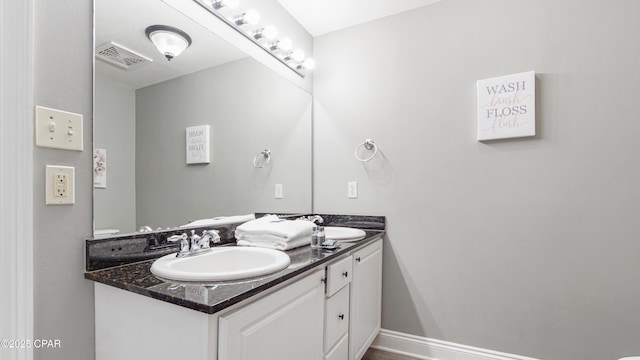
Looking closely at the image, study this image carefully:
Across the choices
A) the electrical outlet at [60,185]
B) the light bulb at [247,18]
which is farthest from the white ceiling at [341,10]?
A: the electrical outlet at [60,185]

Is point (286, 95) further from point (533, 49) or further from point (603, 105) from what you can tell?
point (603, 105)

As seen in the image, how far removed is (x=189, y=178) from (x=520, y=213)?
69.8 inches

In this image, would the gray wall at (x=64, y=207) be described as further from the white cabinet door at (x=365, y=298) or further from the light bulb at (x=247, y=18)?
the white cabinet door at (x=365, y=298)

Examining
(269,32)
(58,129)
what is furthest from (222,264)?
(269,32)

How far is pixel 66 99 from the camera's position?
0.95 metres

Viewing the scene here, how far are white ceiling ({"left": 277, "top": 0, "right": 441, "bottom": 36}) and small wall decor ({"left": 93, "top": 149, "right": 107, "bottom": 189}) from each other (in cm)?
148

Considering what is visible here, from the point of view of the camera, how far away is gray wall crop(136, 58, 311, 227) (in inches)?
49.6

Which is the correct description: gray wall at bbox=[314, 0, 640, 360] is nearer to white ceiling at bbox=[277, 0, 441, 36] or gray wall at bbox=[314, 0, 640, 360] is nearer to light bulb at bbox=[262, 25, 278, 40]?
white ceiling at bbox=[277, 0, 441, 36]

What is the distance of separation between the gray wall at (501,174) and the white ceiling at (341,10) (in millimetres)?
62

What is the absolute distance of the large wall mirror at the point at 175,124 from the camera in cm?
108

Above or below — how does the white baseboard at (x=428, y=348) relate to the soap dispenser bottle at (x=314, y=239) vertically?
below

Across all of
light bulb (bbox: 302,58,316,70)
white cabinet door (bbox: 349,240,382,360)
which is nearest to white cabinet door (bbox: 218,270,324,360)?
white cabinet door (bbox: 349,240,382,360)

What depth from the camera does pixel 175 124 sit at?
1.35m

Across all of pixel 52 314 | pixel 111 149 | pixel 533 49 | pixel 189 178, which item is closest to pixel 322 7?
pixel 533 49
